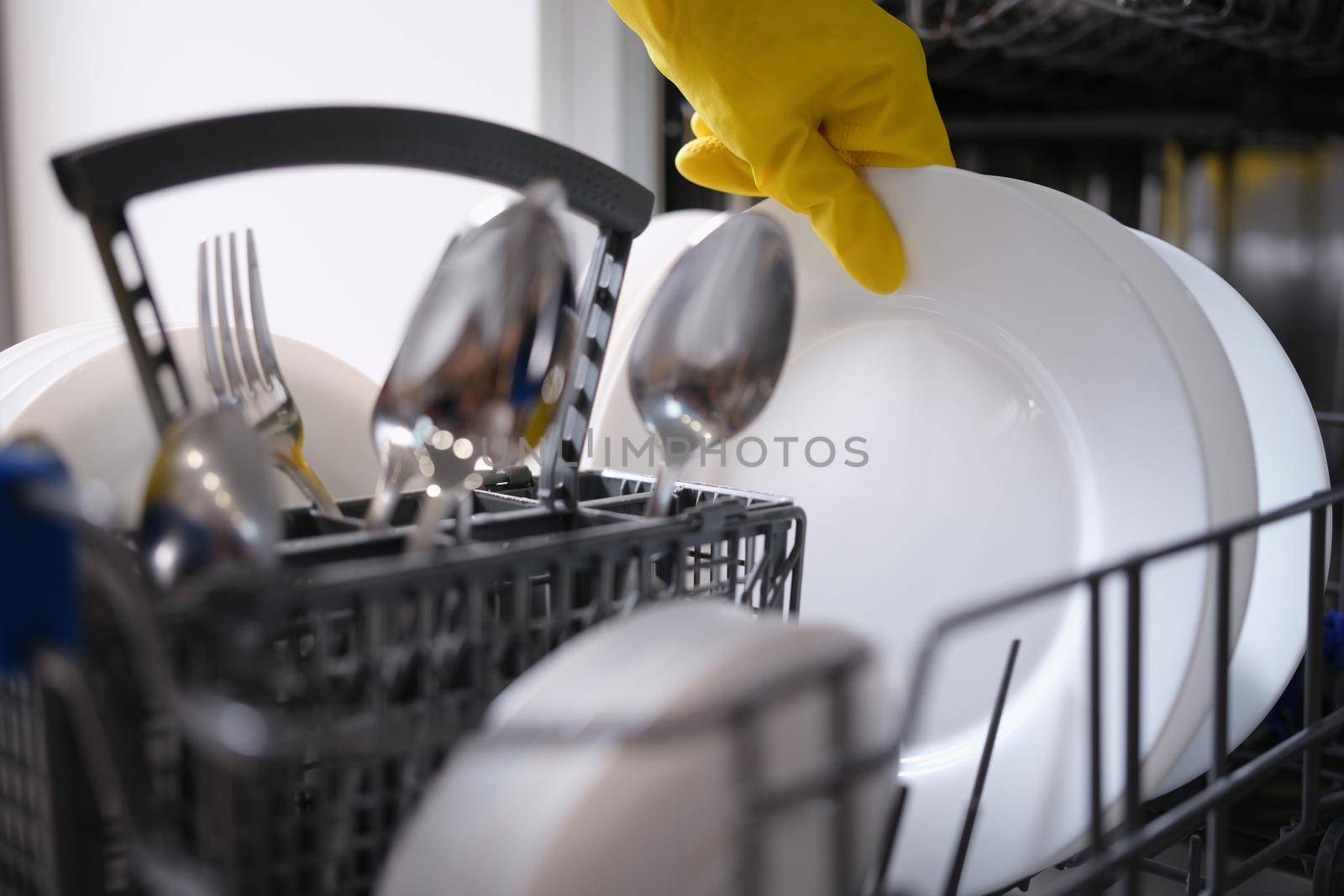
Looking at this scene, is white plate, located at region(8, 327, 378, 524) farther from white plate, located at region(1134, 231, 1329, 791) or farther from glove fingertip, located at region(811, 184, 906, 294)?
white plate, located at region(1134, 231, 1329, 791)

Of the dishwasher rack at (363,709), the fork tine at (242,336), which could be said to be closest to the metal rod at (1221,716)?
the dishwasher rack at (363,709)

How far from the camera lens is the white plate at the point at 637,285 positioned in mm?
554

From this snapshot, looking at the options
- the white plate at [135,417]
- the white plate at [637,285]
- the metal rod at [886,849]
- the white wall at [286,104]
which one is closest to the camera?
the metal rod at [886,849]

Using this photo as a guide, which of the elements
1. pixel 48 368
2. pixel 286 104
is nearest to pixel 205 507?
pixel 48 368

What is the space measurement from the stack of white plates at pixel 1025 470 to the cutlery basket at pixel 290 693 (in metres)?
0.13

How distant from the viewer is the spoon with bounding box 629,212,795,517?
368 mm

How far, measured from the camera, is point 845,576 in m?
0.51

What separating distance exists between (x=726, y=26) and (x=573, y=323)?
6.9 inches

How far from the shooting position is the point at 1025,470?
1.53 feet

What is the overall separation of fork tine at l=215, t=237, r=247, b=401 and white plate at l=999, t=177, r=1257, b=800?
1.05 ft

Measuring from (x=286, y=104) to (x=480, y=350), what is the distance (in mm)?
586

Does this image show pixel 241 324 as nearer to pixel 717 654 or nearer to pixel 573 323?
pixel 573 323

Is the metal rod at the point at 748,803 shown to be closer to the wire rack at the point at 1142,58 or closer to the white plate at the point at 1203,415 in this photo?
the white plate at the point at 1203,415

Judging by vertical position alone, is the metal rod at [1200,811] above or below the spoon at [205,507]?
below
